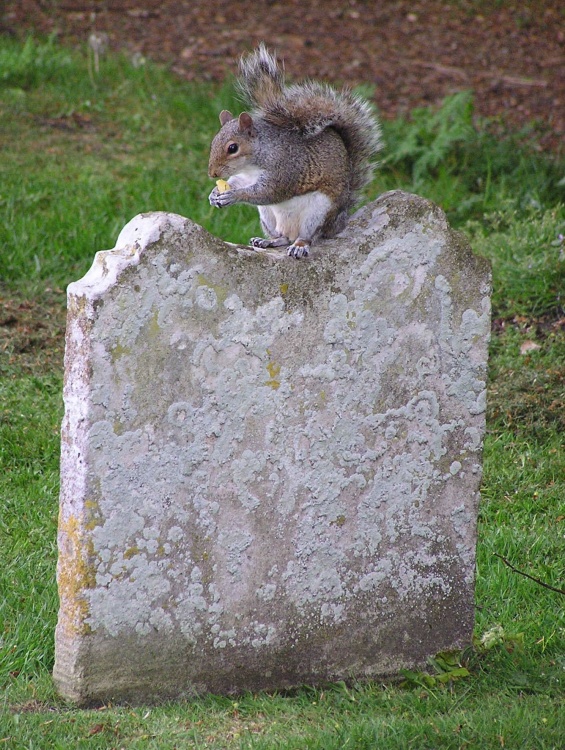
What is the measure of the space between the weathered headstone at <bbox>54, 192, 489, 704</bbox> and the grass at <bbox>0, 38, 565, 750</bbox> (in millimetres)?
178

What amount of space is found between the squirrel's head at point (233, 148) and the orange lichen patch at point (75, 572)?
1.24 metres

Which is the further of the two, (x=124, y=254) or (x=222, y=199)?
(x=222, y=199)

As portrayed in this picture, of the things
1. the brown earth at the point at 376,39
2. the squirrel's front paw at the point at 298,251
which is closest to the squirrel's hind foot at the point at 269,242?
the squirrel's front paw at the point at 298,251

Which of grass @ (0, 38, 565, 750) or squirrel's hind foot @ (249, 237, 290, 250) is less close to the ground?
squirrel's hind foot @ (249, 237, 290, 250)

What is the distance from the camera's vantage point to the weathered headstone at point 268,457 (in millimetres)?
Answer: 2930

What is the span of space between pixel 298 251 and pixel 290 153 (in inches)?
14.8

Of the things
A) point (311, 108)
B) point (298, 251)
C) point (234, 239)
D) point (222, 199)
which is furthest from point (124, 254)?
point (234, 239)

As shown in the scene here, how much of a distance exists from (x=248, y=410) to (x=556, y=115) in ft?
22.8

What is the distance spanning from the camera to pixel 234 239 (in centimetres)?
661

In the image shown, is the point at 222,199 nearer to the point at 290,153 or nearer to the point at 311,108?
the point at 290,153

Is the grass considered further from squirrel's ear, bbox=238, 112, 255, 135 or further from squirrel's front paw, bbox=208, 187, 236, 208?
squirrel's ear, bbox=238, 112, 255, 135

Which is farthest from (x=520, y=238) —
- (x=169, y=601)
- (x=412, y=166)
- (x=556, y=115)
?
(x=169, y=601)

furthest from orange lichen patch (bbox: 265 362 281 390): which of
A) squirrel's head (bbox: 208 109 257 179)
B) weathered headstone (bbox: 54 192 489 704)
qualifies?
squirrel's head (bbox: 208 109 257 179)

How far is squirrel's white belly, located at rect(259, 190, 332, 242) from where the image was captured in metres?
3.27
